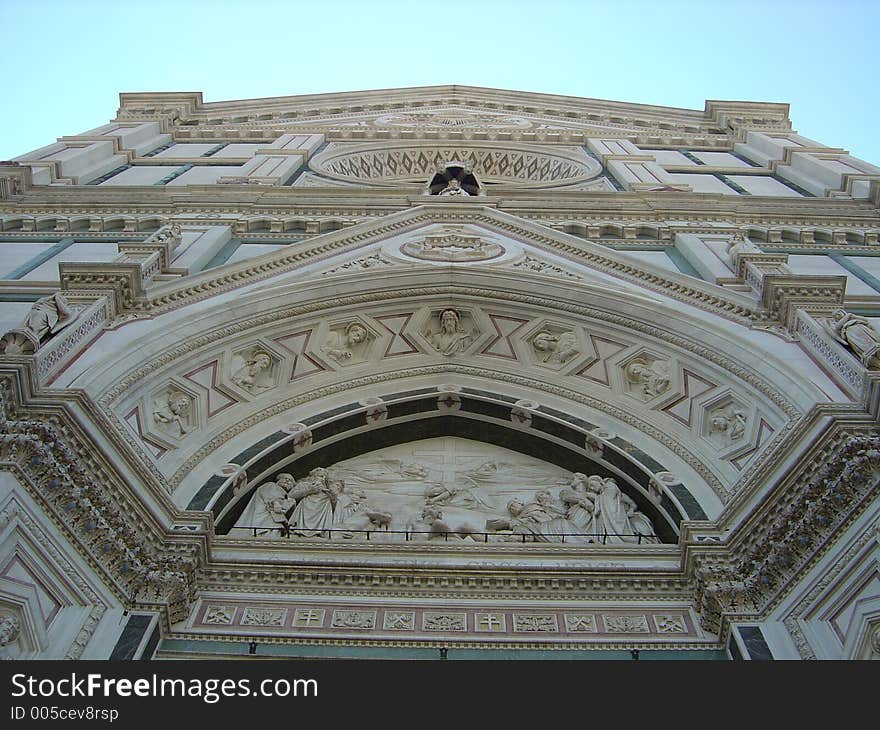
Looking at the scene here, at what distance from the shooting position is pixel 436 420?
11773 mm

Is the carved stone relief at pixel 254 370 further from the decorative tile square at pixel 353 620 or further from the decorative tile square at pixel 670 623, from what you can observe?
the decorative tile square at pixel 670 623

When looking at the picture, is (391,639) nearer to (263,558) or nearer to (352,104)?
(263,558)

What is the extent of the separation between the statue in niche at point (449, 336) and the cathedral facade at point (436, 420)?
39 millimetres

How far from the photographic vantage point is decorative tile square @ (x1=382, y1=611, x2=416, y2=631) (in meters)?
→ 7.89

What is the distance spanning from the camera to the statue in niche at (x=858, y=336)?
27.1 ft

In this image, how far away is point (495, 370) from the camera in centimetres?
1221

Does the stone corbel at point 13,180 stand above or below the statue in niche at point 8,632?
above

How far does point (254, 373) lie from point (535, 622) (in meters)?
4.88

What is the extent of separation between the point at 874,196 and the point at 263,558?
12602mm

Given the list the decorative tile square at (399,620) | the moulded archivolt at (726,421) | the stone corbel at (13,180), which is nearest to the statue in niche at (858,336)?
the moulded archivolt at (726,421)

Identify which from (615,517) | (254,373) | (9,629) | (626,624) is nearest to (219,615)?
(9,629)

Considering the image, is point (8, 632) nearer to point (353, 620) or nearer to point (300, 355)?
point (353, 620)

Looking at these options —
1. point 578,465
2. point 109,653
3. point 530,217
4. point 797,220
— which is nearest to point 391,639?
point 109,653

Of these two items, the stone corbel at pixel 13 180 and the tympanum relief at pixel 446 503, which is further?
the stone corbel at pixel 13 180
